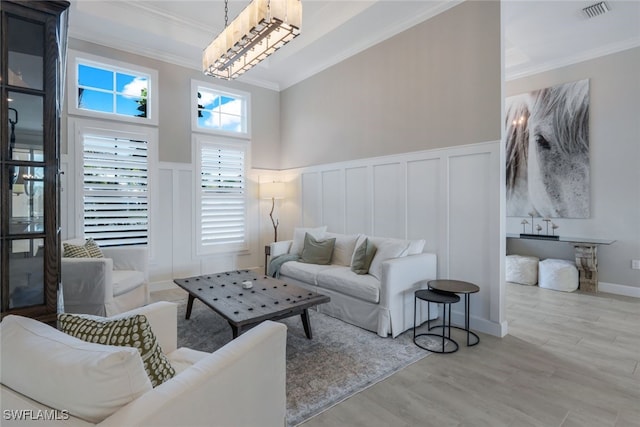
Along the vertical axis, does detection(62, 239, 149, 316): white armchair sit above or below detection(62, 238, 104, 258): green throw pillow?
below

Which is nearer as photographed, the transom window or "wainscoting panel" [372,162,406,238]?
"wainscoting panel" [372,162,406,238]

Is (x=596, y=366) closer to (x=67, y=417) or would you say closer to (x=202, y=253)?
(x=67, y=417)

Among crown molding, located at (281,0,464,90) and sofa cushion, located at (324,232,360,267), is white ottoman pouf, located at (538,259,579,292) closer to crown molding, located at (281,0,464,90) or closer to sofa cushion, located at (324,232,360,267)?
sofa cushion, located at (324,232,360,267)

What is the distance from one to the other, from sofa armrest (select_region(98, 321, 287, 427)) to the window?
4.03m

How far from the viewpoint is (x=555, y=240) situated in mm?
4781

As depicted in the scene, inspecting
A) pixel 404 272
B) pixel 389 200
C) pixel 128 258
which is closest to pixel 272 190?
pixel 389 200

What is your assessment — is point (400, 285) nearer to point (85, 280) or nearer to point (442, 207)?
point (442, 207)

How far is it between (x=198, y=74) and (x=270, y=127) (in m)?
1.49

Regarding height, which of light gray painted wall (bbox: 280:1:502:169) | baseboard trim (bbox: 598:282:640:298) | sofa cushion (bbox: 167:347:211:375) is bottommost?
baseboard trim (bbox: 598:282:640:298)

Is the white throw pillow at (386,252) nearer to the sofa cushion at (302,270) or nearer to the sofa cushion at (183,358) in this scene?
the sofa cushion at (302,270)

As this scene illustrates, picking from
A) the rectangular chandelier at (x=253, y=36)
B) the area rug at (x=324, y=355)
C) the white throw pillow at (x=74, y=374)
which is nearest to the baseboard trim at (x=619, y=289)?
the area rug at (x=324, y=355)

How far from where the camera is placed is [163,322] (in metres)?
1.78

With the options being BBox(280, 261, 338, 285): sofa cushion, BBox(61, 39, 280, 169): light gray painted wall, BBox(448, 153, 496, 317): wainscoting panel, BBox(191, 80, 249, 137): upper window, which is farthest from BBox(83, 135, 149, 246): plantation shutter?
BBox(448, 153, 496, 317): wainscoting panel

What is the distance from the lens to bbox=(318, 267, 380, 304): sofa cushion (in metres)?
3.18
